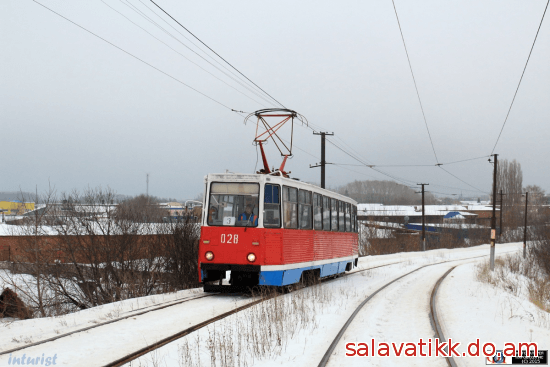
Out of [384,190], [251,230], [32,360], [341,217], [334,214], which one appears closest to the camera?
[32,360]

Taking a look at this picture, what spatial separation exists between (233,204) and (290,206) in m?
1.50

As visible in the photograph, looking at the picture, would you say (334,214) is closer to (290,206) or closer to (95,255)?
(290,206)

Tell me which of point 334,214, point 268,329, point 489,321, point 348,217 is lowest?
point 489,321

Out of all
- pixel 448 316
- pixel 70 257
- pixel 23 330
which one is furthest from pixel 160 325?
pixel 70 257

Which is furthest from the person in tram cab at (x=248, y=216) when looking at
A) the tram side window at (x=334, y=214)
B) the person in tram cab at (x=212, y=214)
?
the tram side window at (x=334, y=214)

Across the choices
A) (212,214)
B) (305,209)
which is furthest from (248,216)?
(305,209)

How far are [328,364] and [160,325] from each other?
313 cm

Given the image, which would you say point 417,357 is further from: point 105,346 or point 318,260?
point 318,260

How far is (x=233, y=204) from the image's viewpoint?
37.6 ft

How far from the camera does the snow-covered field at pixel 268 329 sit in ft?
20.1

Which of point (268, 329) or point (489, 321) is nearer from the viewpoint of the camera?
point (268, 329)

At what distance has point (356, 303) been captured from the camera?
11.0 meters

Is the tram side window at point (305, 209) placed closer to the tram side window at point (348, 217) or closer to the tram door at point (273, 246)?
the tram door at point (273, 246)

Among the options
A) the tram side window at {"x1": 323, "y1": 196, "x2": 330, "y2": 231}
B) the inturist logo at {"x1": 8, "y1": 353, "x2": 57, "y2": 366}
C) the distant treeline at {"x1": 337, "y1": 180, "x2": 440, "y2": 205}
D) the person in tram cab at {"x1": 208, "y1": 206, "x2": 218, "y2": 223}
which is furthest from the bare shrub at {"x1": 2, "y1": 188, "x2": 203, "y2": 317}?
the distant treeline at {"x1": 337, "y1": 180, "x2": 440, "y2": 205}
